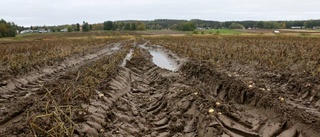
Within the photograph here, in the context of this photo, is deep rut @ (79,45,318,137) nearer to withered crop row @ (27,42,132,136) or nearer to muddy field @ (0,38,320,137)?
muddy field @ (0,38,320,137)

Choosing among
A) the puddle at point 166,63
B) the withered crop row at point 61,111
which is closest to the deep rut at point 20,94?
the withered crop row at point 61,111

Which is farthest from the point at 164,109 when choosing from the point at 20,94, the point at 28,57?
the point at 28,57

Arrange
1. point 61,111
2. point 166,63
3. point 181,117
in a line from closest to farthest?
point 61,111 → point 181,117 → point 166,63

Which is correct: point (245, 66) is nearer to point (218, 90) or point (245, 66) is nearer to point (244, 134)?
point (218, 90)

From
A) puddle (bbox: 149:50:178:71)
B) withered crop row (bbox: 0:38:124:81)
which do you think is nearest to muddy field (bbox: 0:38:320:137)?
withered crop row (bbox: 0:38:124:81)

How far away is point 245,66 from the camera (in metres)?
16.0

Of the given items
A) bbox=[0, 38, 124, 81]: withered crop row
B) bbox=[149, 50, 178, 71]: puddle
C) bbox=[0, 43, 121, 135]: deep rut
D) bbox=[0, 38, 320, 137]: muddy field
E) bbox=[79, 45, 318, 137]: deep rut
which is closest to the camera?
bbox=[0, 38, 320, 137]: muddy field

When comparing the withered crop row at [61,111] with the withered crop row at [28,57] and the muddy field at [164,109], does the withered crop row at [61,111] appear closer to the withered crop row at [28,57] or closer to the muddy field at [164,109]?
the muddy field at [164,109]

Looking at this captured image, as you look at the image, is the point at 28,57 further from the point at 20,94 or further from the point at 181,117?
the point at 181,117

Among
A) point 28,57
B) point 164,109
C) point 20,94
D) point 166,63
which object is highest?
point 28,57

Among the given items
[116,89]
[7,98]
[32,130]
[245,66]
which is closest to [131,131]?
[32,130]

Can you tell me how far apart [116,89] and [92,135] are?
15.8 ft

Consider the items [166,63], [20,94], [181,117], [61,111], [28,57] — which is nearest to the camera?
[61,111]

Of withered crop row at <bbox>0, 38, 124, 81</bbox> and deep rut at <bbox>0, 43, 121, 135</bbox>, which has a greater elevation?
withered crop row at <bbox>0, 38, 124, 81</bbox>
